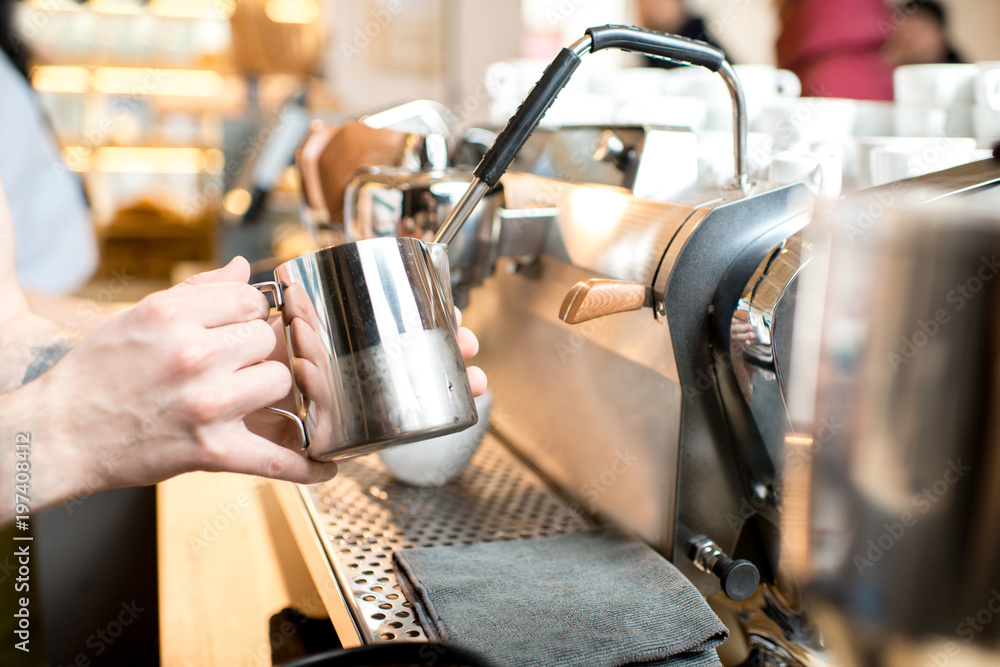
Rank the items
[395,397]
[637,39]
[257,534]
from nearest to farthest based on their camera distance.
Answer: [395,397], [637,39], [257,534]

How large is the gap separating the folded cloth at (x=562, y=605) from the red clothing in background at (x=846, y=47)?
1.08 meters

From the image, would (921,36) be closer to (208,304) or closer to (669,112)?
(669,112)

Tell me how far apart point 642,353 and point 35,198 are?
127cm

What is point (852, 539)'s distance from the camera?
221mm

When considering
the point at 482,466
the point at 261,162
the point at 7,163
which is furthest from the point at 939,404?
the point at 7,163

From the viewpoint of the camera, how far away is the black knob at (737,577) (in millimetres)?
444

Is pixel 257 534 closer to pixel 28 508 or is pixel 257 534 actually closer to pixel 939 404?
pixel 28 508

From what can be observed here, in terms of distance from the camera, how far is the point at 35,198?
4.34 ft

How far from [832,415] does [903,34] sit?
6.54ft

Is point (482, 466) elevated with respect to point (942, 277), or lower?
lower

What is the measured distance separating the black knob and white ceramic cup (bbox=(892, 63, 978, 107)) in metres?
0.38

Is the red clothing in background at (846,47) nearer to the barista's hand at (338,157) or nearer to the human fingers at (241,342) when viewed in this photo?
the barista's hand at (338,157)

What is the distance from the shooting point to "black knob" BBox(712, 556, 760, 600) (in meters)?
0.44

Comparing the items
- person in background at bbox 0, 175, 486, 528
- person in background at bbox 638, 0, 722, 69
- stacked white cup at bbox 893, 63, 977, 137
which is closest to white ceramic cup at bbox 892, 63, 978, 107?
stacked white cup at bbox 893, 63, 977, 137
